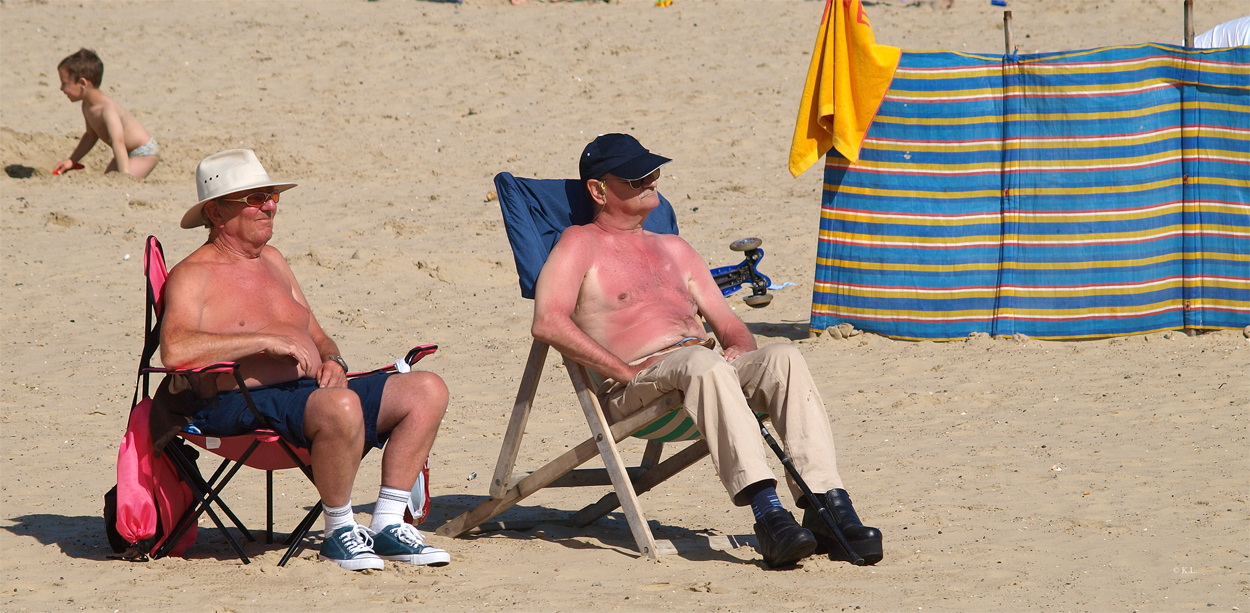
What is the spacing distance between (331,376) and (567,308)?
2.62ft

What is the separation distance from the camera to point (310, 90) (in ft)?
42.9

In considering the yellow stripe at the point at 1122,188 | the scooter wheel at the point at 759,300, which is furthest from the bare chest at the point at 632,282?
the yellow stripe at the point at 1122,188

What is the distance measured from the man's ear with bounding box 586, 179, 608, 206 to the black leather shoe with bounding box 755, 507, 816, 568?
1332mm

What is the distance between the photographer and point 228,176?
12.2 ft

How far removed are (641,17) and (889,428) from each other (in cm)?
1108

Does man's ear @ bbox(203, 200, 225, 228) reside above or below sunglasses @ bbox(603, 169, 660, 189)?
below

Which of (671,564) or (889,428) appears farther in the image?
(889,428)

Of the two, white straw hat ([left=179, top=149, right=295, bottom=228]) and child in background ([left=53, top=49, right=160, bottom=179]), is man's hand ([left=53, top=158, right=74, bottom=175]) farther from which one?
white straw hat ([left=179, top=149, right=295, bottom=228])

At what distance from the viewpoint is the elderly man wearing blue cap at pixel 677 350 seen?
3.58 m

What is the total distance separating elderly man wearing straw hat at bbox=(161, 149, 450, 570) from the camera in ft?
11.5

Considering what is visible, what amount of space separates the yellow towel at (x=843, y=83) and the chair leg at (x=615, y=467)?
3200 mm

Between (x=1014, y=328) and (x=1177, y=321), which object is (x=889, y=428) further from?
(x=1177, y=321)

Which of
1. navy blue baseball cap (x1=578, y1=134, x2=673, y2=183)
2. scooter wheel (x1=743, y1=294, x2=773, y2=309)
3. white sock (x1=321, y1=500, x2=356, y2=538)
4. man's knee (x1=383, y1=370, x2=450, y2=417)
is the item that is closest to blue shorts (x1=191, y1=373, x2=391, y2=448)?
man's knee (x1=383, y1=370, x2=450, y2=417)

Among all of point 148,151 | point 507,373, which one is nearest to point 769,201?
point 507,373
